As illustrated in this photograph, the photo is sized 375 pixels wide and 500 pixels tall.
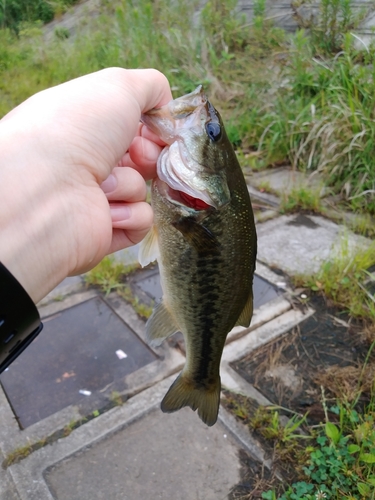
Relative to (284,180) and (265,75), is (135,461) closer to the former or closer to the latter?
(284,180)

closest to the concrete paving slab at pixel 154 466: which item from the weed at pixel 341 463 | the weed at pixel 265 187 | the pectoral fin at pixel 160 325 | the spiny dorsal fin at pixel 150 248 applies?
the weed at pixel 341 463

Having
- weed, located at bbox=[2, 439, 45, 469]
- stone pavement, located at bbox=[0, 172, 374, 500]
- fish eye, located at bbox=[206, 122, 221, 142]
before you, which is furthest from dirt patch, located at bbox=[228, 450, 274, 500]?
fish eye, located at bbox=[206, 122, 221, 142]

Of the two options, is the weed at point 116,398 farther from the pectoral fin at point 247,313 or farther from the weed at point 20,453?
the pectoral fin at point 247,313

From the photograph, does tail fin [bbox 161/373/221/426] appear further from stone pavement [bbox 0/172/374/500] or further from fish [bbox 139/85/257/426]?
stone pavement [bbox 0/172/374/500]

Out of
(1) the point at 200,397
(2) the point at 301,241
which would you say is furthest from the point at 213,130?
(2) the point at 301,241

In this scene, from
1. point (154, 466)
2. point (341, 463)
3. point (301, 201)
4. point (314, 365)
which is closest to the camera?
point (341, 463)

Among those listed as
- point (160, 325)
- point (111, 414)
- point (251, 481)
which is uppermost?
point (160, 325)

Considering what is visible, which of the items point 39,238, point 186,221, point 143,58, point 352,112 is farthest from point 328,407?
point 143,58
